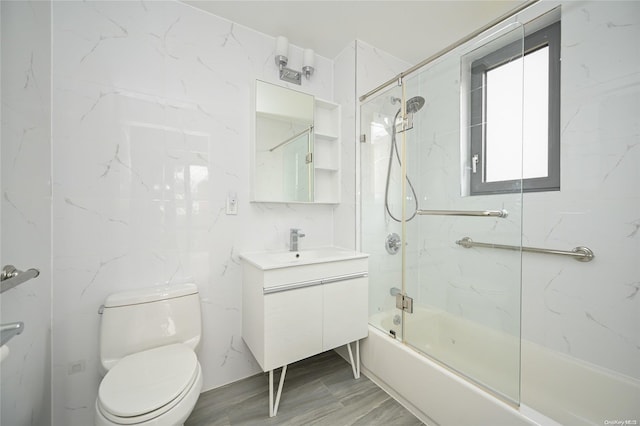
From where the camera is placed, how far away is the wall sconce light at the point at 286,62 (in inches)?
70.4

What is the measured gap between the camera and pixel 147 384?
1030 mm

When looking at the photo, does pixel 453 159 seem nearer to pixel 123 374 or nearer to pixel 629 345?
pixel 629 345

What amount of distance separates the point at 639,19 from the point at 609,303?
1.43 meters

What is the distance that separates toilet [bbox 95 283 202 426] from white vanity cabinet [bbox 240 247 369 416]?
1.11 feet

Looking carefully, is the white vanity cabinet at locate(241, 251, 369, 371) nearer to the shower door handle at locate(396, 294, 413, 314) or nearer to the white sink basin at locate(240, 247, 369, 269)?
the white sink basin at locate(240, 247, 369, 269)

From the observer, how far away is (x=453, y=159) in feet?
5.26

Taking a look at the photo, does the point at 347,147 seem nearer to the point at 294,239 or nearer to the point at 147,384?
the point at 294,239

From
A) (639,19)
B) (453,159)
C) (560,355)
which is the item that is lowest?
(560,355)

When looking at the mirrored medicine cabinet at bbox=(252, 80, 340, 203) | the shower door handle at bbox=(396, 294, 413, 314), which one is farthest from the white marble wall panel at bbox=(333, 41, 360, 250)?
the shower door handle at bbox=(396, 294, 413, 314)

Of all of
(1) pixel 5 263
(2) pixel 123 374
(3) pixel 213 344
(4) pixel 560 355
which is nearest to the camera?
(1) pixel 5 263

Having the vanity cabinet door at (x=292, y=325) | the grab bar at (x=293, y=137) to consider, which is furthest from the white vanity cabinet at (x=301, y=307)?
the grab bar at (x=293, y=137)

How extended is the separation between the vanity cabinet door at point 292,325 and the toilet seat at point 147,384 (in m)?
0.40

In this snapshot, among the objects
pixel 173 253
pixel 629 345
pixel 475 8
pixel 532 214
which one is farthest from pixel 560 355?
pixel 173 253

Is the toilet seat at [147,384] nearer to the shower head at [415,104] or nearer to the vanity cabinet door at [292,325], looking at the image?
the vanity cabinet door at [292,325]
